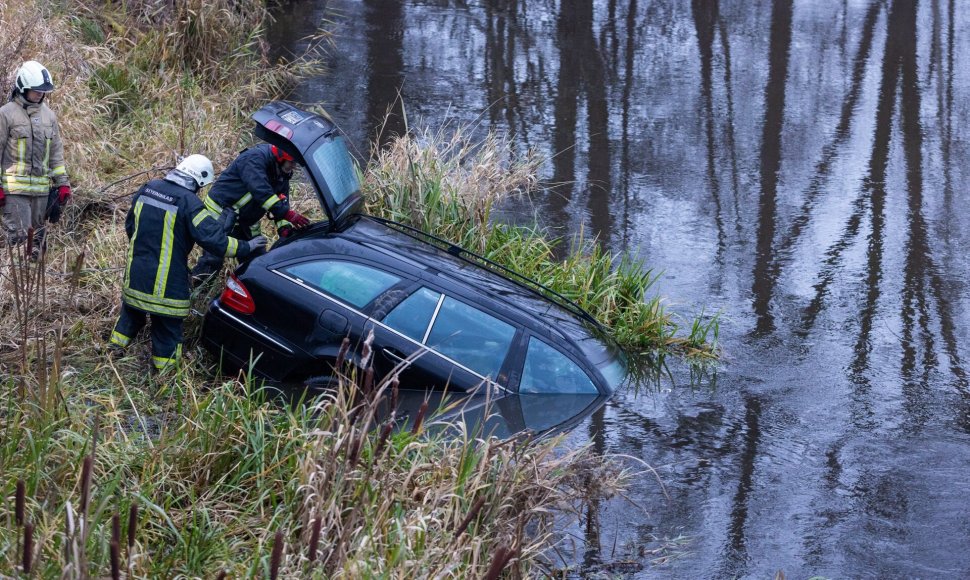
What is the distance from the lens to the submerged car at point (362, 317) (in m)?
6.64

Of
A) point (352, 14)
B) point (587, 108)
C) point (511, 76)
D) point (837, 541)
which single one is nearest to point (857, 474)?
point (837, 541)

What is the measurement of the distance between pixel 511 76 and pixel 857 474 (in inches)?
370

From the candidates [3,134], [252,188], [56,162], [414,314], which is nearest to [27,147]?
[3,134]

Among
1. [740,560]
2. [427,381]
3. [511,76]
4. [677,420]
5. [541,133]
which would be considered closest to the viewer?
[740,560]

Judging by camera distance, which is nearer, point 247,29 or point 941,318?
point 941,318

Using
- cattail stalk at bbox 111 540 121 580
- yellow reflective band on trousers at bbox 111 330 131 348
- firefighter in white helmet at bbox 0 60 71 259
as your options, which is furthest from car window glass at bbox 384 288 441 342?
cattail stalk at bbox 111 540 121 580

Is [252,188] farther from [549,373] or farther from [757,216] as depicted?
[757,216]

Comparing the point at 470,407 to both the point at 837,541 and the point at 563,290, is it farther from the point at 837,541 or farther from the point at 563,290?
the point at 563,290

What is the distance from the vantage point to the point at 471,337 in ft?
22.1

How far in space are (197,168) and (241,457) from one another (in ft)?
7.56

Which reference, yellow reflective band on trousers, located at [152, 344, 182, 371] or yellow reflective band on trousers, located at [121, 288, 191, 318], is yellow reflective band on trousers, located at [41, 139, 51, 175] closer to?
yellow reflective band on trousers, located at [121, 288, 191, 318]

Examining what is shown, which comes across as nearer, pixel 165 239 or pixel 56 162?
pixel 165 239

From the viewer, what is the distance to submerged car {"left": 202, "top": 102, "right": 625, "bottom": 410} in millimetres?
6641

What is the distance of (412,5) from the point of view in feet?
59.3
